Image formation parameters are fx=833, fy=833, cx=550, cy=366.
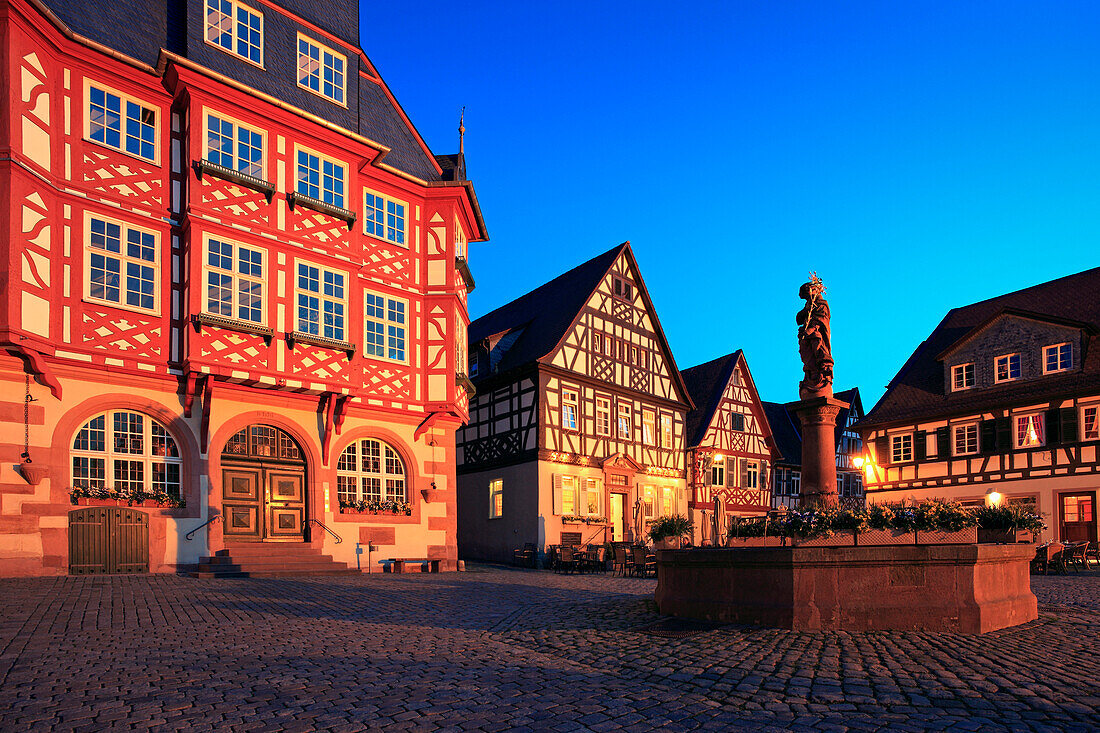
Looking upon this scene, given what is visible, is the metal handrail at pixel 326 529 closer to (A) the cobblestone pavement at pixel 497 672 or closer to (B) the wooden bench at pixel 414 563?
(B) the wooden bench at pixel 414 563

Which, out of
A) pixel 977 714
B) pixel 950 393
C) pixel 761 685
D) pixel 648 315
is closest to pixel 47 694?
pixel 761 685

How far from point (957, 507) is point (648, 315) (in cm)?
2628

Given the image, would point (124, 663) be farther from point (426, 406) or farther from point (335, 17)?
point (335, 17)

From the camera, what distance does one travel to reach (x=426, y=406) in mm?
24938

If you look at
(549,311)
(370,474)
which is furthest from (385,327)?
(549,311)

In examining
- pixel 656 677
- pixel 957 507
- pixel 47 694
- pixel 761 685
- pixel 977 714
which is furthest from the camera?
pixel 957 507

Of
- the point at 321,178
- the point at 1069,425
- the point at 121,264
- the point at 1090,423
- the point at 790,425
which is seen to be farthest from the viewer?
the point at 790,425

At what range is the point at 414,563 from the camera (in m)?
23.7

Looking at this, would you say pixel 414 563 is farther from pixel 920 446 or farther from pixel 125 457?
pixel 920 446

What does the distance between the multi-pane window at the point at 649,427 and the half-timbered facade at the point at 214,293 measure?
1324 cm

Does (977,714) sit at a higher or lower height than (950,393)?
lower

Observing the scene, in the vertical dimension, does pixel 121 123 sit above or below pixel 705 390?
above

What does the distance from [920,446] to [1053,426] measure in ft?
19.0

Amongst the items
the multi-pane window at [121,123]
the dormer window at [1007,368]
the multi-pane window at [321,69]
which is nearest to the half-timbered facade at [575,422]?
the multi-pane window at [321,69]
